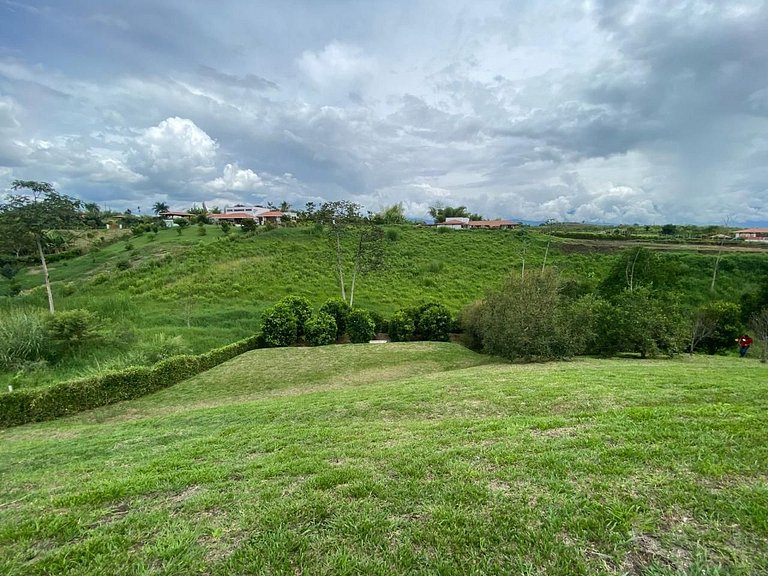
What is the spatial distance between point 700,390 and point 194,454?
963cm

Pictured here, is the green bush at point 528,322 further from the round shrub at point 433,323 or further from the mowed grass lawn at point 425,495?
the mowed grass lawn at point 425,495

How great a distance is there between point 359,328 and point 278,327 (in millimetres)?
5133

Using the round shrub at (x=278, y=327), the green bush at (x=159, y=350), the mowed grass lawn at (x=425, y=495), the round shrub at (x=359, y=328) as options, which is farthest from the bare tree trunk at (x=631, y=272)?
the green bush at (x=159, y=350)

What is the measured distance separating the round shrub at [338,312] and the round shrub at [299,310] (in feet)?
3.93

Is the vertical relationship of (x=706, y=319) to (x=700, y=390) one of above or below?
below

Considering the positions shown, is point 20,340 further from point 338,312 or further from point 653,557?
point 653,557

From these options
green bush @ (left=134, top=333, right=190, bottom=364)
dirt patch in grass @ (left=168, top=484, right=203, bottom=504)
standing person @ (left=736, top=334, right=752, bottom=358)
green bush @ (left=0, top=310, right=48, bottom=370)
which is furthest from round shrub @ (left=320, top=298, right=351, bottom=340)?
standing person @ (left=736, top=334, right=752, bottom=358)

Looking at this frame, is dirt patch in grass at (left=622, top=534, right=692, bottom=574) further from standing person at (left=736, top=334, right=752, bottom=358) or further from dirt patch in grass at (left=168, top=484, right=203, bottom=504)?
standing person at (left=736, top=334, right=752, bottom=358)

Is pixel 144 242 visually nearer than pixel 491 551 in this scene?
No

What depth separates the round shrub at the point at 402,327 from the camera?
25.6 m

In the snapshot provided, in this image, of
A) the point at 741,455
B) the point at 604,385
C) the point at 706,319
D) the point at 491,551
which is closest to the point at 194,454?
the point at 491,551

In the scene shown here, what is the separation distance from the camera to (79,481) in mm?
5238

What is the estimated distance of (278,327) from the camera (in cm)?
2302

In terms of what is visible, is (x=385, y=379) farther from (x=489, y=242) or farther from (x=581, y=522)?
(x=489, y=242)
